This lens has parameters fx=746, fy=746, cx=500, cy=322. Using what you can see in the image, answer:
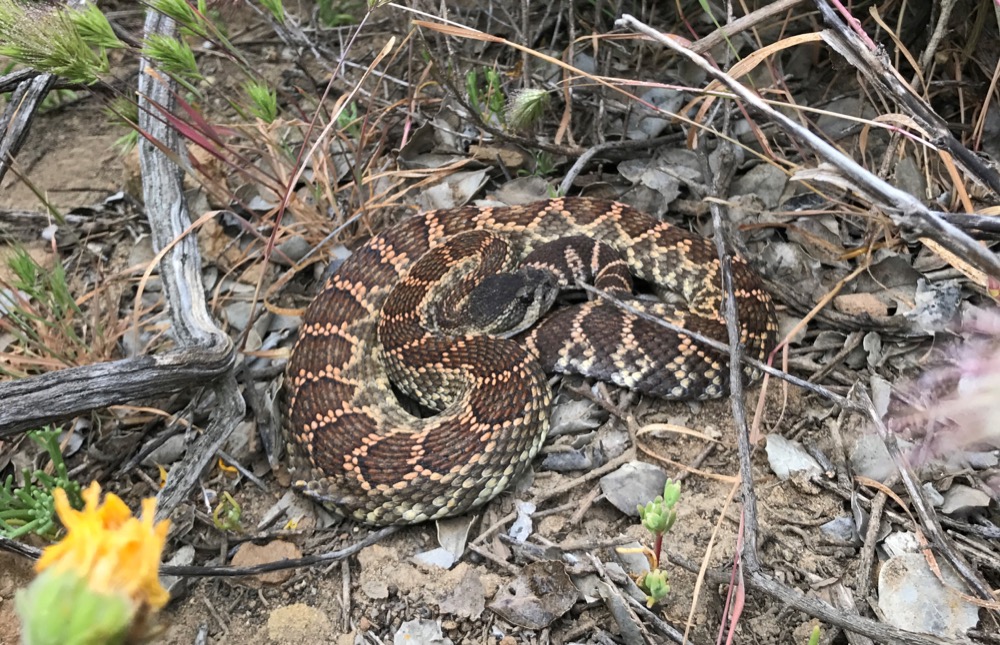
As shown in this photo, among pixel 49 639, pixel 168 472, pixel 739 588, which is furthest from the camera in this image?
pixel 168 472

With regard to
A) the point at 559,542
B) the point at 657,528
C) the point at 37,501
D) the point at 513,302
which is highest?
the point at 657,528

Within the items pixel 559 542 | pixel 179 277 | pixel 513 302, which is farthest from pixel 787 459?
pixel 179 277

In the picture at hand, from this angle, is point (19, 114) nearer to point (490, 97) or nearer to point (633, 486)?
point (490, 97)

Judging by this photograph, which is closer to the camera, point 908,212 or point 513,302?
point 908,212

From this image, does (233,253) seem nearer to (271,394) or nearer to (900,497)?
(271,394)

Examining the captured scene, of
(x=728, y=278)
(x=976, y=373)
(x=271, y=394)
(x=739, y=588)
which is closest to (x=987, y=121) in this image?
(x=728, y=278)

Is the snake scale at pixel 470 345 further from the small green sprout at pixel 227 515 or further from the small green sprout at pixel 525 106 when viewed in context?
the small green sprout at pixel 525 106
